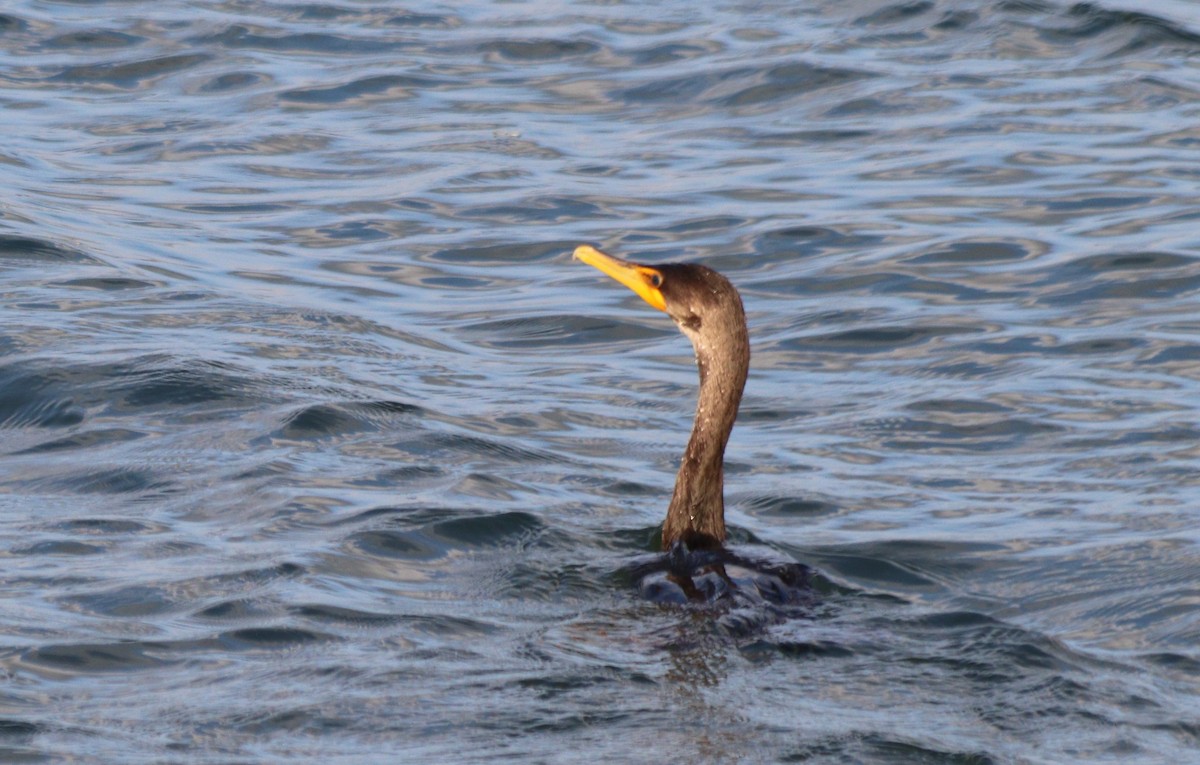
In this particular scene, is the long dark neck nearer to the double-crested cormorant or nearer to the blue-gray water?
the double-crested cormorant

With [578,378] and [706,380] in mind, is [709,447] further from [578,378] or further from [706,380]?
[578,378]

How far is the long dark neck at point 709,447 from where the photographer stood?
742 cm

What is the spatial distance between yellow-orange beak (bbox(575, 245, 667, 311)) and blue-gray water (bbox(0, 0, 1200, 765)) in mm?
942

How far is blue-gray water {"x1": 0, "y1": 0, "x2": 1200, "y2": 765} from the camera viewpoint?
5.77 m

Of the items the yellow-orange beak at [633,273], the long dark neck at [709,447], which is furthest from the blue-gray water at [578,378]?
the yellow-orange beak at [633,273]

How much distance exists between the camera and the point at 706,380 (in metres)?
7.66

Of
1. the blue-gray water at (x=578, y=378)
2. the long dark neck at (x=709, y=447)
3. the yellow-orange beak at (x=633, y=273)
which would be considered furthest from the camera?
the yellow-orange beak at (x=633, y=273)

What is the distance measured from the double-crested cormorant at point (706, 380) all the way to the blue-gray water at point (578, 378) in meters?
0.31

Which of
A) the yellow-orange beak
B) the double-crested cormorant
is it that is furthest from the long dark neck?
the yellow-orange beak

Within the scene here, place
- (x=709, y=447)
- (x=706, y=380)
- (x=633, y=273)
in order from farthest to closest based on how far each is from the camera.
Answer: (x=633, y=273), (x=706, y=380), (x=709, y=447)

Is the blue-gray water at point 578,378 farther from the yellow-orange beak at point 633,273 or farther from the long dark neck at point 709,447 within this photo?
the yellow-orange beak at point 633,273

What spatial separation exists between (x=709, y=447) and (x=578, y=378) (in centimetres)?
242

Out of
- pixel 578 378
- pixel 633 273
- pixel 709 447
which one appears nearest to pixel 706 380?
pixel 709 447

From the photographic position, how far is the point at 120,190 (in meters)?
12.9
